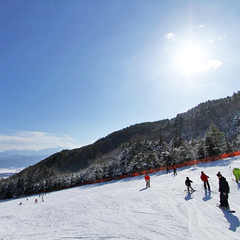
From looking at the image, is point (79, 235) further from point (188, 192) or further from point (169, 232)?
point (188, 192)

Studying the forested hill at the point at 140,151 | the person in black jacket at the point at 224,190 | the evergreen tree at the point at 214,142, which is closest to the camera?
the person in black jacket at the point at 224,190

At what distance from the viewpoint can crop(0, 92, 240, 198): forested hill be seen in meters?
40.0

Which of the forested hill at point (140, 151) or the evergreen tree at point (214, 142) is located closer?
the evergreen tree at point (214, 142)

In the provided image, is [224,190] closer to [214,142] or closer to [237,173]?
[237,173]

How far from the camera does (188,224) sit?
20.5 ft

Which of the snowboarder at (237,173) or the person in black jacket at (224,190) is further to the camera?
the snowboarder at (237,173)

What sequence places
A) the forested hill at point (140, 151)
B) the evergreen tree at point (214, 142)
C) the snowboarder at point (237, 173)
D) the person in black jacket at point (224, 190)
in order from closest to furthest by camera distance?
the person in black jacket at point (224, 190), the snowboarder at point (237, 173), the evergreen tree at point (214, 142), the forested hill at point (140, 151)

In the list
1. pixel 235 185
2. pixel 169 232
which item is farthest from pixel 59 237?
pixel 235 185

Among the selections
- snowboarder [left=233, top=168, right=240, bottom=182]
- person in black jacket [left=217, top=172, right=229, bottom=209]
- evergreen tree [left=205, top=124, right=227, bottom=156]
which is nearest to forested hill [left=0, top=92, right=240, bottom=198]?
evergreen tree [left=205, top=124, right=227, bottom=156]

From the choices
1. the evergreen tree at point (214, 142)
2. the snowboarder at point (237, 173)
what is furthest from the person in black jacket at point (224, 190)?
the evergreen tree at point (214, 142)

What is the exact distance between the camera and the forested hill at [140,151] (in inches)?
1574

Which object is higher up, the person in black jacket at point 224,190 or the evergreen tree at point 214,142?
the evergreen tree at point 214,142

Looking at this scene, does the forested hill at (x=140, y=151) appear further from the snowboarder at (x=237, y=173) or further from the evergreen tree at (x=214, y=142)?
the snowboarder at (x=237, y=173)

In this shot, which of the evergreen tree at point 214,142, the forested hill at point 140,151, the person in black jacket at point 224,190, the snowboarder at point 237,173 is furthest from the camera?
the forested hill at point 140,151
